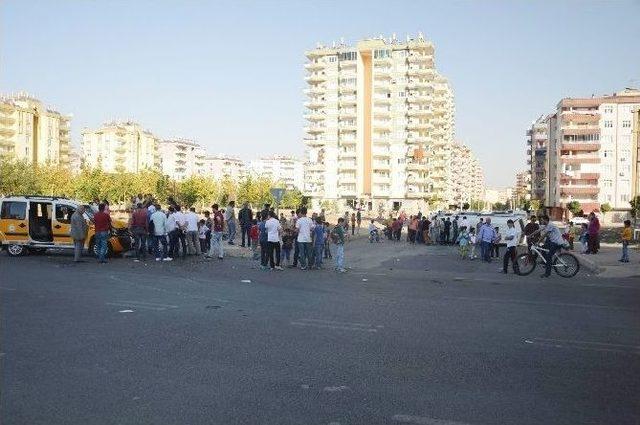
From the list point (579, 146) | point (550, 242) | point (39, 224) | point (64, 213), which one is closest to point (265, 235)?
point (64, 213)

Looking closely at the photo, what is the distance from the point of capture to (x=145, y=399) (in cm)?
554

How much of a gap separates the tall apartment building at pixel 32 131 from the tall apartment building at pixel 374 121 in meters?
51.2

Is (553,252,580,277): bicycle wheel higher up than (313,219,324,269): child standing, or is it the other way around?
(313,219,324,269): child standing

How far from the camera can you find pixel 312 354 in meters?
7.29

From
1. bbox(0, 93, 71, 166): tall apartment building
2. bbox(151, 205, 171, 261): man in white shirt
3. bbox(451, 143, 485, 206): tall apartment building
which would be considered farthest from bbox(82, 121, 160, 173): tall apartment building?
bbox(151, 205, 171, 261): man in white shirt

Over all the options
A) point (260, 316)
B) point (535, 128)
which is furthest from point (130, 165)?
point (260, 316)

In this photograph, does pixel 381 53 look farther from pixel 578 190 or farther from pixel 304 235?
pixel 304 235

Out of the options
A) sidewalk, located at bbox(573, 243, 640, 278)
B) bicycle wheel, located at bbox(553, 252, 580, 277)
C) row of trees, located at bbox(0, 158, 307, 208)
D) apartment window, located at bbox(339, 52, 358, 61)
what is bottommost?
sidewalk, located at bbox(573, 243, 640, 278)

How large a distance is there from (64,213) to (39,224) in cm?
85

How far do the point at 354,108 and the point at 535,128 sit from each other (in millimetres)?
61810

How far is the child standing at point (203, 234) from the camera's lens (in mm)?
22844

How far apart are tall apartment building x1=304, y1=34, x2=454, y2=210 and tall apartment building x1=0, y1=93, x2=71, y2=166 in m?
51.2

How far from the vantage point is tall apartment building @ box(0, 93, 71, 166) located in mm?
116319

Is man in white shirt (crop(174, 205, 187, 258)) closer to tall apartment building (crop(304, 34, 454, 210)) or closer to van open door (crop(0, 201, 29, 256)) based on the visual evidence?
van open door (crop(0, 201, 29, 256))
